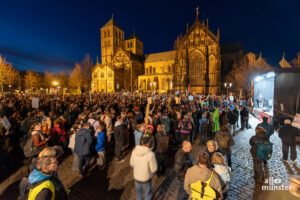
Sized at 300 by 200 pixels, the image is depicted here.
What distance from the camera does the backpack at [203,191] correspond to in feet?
7.65

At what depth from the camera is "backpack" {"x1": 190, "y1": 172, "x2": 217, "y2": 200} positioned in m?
2.33

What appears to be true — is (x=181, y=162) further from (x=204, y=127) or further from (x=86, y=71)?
(x=86, y=71)

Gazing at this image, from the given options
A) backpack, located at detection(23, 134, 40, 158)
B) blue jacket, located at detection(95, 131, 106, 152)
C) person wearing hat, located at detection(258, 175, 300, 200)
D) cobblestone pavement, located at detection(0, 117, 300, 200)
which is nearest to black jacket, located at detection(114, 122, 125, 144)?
blue jacket, located at detection(95, 131, 106, 152)

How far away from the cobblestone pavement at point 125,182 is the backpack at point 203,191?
1.81 meters

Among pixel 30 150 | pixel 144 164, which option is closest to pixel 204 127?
pixel 144 164

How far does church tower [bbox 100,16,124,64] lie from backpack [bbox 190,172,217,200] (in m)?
63.6

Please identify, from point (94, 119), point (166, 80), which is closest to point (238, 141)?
point (94, 119)

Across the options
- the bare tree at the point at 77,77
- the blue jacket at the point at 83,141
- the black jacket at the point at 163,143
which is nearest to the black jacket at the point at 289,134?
the black jacket at the point at 163,143

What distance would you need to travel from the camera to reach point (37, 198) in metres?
1.86

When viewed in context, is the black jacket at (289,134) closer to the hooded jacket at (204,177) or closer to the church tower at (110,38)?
the hooded jacket at (204,177)

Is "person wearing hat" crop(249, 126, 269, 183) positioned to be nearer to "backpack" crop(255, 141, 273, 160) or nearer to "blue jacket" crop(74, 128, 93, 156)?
"backpack" crop(255, 141, 273, 160)

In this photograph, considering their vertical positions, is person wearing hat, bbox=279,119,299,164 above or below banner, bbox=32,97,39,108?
below

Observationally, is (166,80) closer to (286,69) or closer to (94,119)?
(286,69)

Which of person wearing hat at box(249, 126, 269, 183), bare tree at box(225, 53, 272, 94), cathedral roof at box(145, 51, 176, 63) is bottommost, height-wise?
person wearing hat at box(249, 126, 269, 183)
